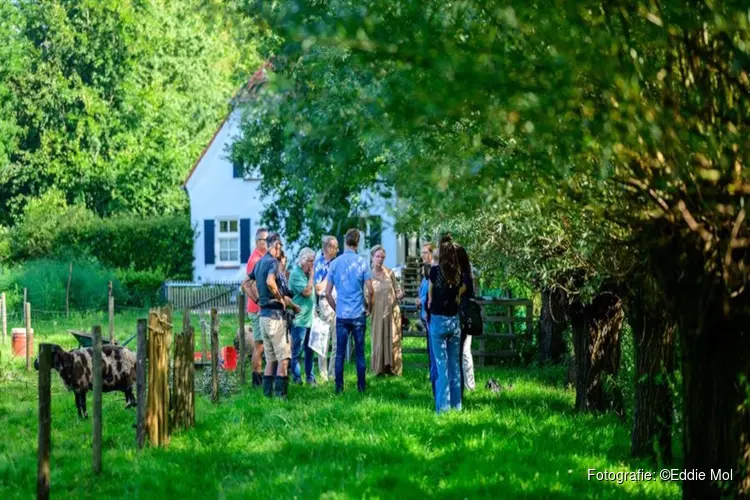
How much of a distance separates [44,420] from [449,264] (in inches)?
196

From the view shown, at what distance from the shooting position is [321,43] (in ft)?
19.2

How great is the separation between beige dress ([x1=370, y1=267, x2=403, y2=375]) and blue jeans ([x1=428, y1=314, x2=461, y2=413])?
4837 millimetres

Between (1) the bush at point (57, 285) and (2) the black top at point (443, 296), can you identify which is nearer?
(2) the black top at point (443, 296)

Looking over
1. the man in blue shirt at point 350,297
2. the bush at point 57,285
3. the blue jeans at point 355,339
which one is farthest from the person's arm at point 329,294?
the bush at point 57,285

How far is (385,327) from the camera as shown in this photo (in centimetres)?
1825

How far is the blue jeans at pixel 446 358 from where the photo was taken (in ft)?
42.8

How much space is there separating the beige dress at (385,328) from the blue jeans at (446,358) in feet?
15.9

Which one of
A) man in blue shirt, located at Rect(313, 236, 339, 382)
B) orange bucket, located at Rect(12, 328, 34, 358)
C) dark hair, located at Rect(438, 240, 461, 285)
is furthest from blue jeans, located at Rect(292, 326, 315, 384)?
orange bucket, located at Rect(12, 328, 34, 358)

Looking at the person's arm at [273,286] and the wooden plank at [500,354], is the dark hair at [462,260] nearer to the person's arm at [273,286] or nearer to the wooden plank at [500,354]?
the person's arm at [273,286]

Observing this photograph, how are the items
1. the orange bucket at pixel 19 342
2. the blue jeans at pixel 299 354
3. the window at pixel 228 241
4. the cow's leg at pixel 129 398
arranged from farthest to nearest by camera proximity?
the window at pixel 228 241, the orange bucket at pixel 19 342, the blue jeans at pixel 299 354, the cow's leg at pixel 129 398

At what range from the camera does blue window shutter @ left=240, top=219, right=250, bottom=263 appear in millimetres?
45688

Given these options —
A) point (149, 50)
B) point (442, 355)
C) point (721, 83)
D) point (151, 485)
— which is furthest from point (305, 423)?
point (149, 50)

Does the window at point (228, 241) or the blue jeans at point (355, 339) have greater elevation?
the window at point (228, 241)

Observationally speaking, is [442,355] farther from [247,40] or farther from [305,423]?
[247,40]
